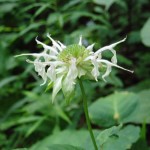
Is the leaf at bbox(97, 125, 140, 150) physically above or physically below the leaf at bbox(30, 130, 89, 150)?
above

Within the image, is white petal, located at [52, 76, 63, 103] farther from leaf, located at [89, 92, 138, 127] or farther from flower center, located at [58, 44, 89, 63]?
leaf, located at [89, 92, 138, 127]

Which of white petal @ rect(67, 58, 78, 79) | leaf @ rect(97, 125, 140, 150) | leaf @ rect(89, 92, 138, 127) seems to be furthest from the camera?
leaf @ rect(89, 92, 138, 127)

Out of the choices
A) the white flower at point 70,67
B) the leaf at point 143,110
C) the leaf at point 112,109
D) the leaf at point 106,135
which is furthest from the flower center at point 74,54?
the leaf at point 143,110

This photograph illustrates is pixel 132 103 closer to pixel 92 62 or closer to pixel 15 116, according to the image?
pixel 92 62

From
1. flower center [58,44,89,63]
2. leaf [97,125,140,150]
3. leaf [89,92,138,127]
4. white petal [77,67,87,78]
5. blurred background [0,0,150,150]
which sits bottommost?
blurred background [0,0,150,150]

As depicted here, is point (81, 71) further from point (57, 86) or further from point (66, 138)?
point (66, 138)

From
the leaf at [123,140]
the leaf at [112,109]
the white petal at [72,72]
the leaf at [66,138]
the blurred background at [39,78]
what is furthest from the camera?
the blurred background at [39,78]

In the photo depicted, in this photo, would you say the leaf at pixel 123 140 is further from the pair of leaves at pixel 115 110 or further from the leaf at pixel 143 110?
the leaf at pixel 143 110

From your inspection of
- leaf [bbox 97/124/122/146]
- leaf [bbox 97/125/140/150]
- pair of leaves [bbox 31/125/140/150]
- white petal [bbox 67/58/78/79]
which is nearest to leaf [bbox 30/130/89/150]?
pair of leaves [bbox 31/125/140/150]

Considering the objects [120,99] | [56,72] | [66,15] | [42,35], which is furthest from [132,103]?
[42,35]
